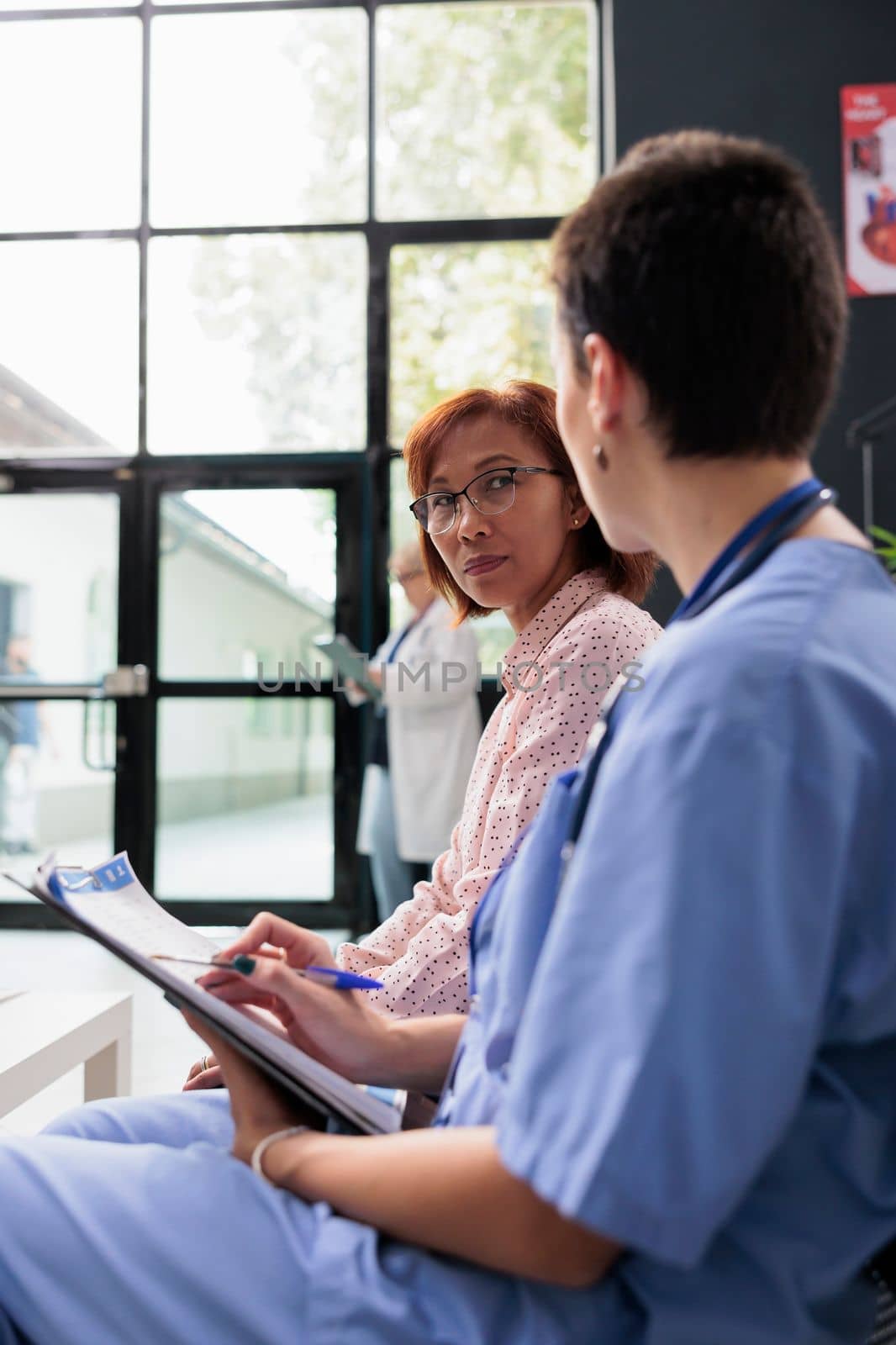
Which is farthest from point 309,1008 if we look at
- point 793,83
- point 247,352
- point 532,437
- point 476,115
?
point 476,115

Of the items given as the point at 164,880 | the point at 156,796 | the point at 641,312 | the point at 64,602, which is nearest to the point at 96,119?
the point at 64,602

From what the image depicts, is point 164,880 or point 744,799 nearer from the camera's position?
point 744,799

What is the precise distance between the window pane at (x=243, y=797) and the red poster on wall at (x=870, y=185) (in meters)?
2.73

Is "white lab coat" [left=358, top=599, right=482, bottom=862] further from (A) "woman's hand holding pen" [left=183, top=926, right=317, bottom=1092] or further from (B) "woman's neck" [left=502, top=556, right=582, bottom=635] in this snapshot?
(A) "woman's hand holding pen" [left=183, top=926, right=317, bottom=1092]

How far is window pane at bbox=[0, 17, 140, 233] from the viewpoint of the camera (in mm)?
4855

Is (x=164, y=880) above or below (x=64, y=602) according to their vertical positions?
below

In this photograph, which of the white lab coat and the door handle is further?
the door handle

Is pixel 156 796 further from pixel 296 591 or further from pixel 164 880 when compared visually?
pixel 296 591

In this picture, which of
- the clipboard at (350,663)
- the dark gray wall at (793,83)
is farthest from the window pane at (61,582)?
the dark gray wall at (793,83)

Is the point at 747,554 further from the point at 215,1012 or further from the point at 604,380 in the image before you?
the point at 215,1012

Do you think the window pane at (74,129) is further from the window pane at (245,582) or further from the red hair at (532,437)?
the red hair at (532,437)

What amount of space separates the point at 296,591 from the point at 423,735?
1087 millimetres

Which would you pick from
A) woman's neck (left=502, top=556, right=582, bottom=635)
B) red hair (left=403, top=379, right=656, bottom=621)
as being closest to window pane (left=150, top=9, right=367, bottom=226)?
red hair (left=403, top=379, right=656, bottom=621)

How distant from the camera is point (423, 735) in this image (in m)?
4.04
